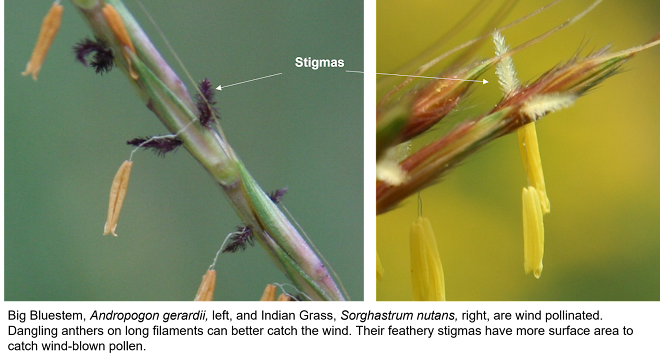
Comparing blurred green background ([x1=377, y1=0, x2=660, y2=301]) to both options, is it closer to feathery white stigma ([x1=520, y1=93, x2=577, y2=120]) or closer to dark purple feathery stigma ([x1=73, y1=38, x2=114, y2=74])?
feathery white stigma ([x1=520, y1=93, x2=577, y2=120])

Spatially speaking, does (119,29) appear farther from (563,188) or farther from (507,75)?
(563,188)

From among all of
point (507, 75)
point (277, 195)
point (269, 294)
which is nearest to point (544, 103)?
point (507, 75)

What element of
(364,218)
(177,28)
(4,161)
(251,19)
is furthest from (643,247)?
(4,161)

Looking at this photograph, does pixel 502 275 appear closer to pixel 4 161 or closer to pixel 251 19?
pixel 251 19

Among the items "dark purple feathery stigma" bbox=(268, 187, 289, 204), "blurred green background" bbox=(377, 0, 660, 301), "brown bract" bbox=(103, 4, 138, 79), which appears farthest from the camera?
"blurred green background" bbox=(377, 0, 660, 301)

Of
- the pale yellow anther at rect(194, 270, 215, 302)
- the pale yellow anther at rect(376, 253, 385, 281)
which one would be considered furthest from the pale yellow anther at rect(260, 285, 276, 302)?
the pale yellow anther at rect(376, 253, 385, 281)
